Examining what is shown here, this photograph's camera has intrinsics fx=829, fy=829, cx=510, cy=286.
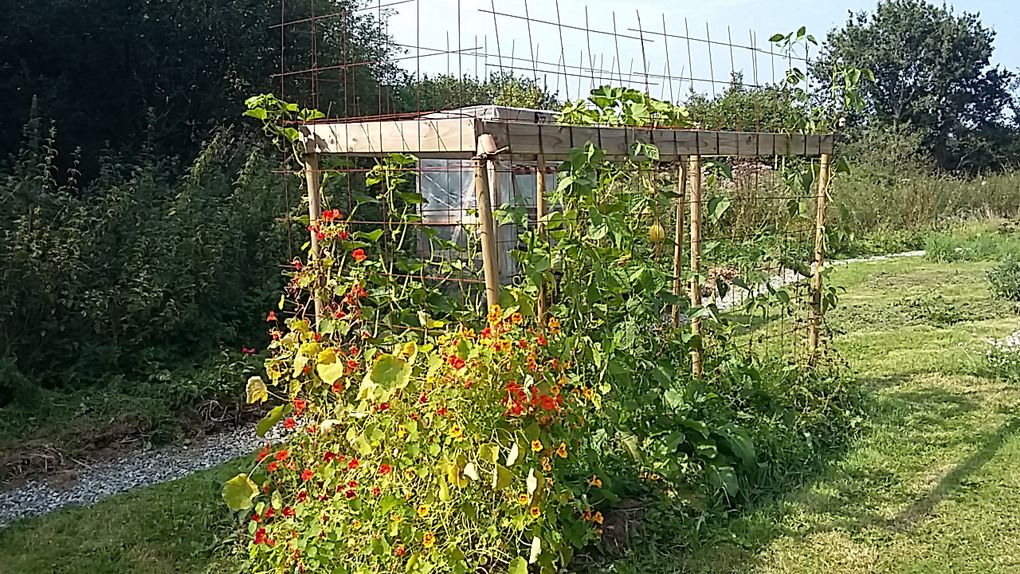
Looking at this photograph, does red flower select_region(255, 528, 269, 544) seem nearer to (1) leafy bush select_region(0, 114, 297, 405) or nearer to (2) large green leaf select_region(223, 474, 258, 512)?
(2) large green leaf select_region(223, 474, 258, 512)

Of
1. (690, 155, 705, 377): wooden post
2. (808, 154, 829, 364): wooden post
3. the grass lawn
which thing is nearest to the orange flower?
the grass lawn

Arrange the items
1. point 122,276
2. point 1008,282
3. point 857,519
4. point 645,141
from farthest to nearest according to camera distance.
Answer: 1. point 1008,282
2. point 122,276
3. point 645,141
4. point 857,519

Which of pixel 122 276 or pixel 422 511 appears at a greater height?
pixel 122 276

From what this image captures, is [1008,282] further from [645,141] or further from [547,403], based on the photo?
[547,403]

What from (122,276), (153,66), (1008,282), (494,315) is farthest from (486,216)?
(153,66)

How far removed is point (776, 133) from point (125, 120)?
25.9ft

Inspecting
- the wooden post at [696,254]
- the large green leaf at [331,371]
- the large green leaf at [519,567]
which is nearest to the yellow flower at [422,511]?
the large green leaf at [519,567]

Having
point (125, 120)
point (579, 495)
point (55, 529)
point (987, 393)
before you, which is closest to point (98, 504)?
point (55, 529)

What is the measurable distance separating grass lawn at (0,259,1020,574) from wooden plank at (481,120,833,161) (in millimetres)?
1478

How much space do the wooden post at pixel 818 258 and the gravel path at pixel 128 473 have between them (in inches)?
7.4

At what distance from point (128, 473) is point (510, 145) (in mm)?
2840

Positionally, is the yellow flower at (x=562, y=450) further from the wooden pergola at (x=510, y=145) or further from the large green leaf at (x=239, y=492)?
the large green leaf at (x=239, y=492)

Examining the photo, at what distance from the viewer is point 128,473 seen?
4.29 metres

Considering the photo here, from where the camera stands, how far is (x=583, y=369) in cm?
304
